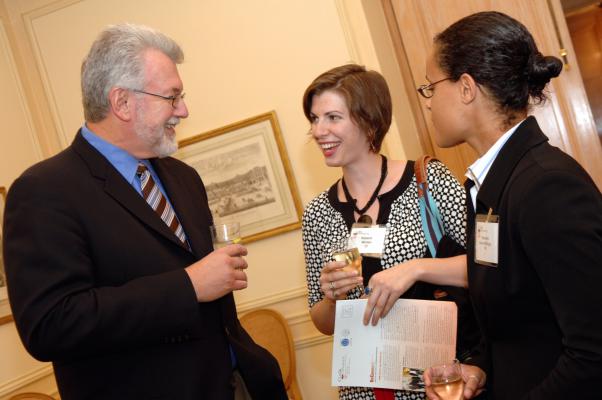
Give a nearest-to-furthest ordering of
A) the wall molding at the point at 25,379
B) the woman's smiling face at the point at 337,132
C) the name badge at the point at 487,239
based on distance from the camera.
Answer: the name badge at the point at 487,239 → the woman's smiling face at the point at 337,132 → the wall molding at the point at 25,379

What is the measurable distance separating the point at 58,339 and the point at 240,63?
2840 mm

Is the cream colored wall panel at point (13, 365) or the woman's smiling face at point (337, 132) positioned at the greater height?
the woman's smiling face at point (337, 132)

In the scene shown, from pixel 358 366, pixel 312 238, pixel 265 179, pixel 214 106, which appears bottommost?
pixel 358 366

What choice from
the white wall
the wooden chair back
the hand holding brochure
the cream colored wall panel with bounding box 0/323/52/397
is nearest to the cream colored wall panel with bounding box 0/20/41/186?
the white wall

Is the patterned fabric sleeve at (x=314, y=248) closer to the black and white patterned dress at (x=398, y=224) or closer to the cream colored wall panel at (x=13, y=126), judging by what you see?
the black and white patterned dress at (x=398, y=224)

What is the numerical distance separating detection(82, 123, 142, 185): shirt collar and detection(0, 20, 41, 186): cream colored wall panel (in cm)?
212

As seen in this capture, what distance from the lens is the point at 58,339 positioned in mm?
1608

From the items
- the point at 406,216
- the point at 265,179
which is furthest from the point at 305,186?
the point at 406,216

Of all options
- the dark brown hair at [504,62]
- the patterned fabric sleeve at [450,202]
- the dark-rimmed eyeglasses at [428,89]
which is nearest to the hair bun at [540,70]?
the dark brown hair at [504,62]

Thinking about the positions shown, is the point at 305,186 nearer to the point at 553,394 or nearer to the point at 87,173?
the point at 87,173

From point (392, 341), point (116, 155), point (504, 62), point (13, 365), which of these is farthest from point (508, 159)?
point (13, 365)

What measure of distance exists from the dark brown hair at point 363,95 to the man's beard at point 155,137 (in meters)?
0.67

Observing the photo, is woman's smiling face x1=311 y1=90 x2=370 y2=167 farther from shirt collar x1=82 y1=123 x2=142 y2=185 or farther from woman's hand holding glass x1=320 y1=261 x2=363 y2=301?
shirt collar x1=82 y1=123 x2=142 y2=185

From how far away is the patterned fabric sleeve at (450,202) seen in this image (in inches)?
85.1
